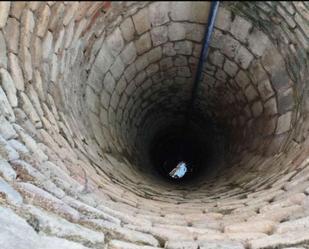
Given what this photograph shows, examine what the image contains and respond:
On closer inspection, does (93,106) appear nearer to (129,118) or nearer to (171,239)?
(129,118)

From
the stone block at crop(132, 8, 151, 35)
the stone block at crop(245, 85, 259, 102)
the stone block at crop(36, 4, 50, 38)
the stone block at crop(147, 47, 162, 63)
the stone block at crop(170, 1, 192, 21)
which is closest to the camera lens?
the stone block at crop(170, 1, 192, 21)

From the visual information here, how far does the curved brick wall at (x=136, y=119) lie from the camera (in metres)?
2.04

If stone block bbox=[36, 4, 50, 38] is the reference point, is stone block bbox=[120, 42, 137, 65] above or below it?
above

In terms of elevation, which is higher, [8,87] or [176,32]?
[176,32]

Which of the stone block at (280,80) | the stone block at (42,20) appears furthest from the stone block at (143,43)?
the stone block at (280,80)

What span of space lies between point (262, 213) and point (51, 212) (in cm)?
126

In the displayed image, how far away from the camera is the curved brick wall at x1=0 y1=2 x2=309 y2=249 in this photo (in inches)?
80.2

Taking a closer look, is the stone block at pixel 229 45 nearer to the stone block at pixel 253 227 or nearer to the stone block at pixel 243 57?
the stone block at pixel 243 57

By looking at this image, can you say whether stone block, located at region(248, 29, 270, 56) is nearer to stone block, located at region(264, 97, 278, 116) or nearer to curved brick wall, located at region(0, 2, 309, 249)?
curved brick wall, located at region(0, 2, 309, 249)

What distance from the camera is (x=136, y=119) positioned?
4.68 m

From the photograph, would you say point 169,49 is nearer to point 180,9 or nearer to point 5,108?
point 180,9

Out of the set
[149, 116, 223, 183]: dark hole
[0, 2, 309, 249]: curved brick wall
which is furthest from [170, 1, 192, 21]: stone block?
[149, 116, 223, 183]: dark hole

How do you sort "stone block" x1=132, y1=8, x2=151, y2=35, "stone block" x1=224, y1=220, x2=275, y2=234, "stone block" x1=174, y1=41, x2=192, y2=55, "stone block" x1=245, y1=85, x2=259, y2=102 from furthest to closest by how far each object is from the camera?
"stone block" x1=245, y1=85, x2=259, y2=102, "stone block" x1=174, y1=41, x2=192, y2=55, "stone block" x1=132, y1=8, x2=151, y2=35, "stone block" x1=224, y1=220, x2=275, y2=234

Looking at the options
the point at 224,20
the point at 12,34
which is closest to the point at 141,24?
the point at 224,20
